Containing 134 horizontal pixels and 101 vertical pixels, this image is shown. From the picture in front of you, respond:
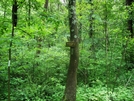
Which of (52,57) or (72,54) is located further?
(52,57)

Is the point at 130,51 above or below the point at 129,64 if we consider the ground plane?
above

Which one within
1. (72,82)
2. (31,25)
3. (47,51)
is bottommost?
(72,82)

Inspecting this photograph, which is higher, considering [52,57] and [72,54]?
[72,54]

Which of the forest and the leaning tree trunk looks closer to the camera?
the forest

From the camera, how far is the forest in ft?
14.4

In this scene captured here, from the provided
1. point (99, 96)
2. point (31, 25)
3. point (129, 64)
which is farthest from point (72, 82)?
point (129, 64)

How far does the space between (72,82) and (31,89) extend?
1.69 meters

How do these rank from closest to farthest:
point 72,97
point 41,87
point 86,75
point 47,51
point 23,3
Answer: point 23,3, point 72,97, point 41,87, point 47,51, point 86,75

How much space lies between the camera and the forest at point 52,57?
4.38 meters

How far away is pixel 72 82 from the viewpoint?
18.6 ft

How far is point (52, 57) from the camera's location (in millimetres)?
7617

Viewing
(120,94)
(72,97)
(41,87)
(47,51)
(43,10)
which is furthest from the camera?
(47,51)

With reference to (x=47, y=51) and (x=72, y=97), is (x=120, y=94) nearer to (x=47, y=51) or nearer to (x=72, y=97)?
(x=72, y=97)

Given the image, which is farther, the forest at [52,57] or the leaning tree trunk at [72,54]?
the leaning tree trunk at [72,54]
